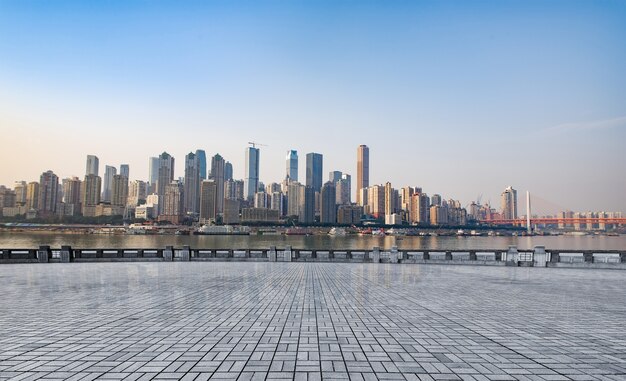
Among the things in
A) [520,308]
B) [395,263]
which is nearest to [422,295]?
[520,308]

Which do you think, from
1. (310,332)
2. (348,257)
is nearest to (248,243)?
(348,257)

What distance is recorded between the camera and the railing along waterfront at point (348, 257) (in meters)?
29.2

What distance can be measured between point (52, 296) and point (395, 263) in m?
23.1

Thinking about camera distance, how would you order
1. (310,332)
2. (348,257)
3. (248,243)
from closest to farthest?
(310,332) < (348,257) < (248,243)

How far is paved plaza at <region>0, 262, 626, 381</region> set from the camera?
6.73 metres

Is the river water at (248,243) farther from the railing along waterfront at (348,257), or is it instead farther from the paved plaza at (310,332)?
the paved plaza at (310,332)

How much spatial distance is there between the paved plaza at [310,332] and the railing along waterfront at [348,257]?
43.0 ft

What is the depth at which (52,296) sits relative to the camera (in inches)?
568

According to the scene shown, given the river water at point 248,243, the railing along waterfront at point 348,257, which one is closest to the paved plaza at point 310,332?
the railing along waterfront at point 348,257

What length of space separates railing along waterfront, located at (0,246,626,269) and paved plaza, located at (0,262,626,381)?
1311 centimetres

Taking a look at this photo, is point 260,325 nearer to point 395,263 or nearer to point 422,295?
point 422,295

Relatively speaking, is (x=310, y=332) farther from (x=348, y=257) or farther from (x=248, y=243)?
(x=248, y=243)

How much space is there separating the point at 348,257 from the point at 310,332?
79.2 ft

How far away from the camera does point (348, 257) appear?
33.1 m
